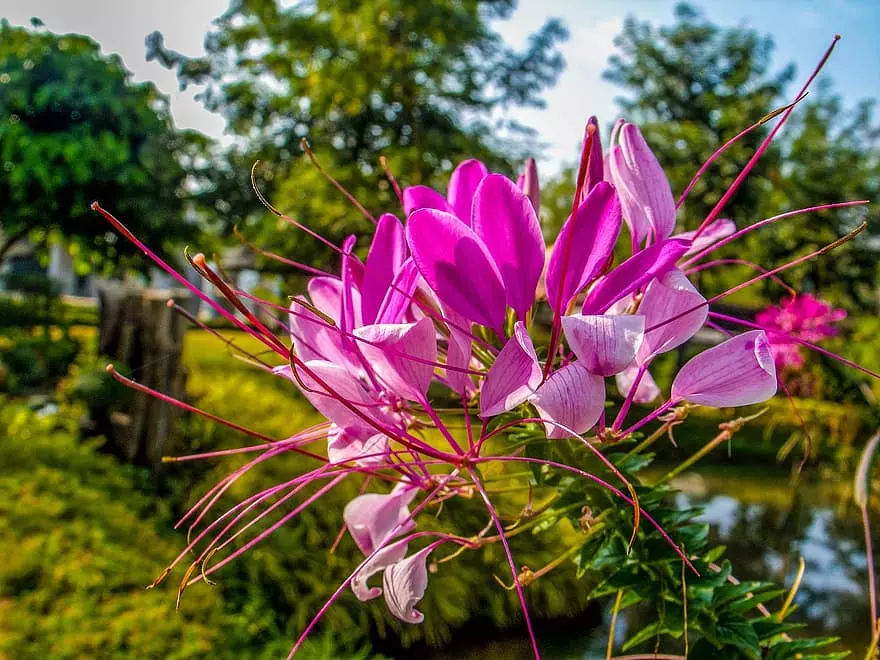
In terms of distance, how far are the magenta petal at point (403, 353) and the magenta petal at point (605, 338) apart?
56mm

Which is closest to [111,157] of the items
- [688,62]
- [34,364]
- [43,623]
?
[34,364]

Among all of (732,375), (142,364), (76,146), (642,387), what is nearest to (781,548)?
(142,364)

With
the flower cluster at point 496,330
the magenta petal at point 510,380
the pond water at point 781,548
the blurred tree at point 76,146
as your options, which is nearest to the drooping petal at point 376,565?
the flower cluster at point 496,330

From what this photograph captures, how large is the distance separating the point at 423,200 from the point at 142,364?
2555 millimetres

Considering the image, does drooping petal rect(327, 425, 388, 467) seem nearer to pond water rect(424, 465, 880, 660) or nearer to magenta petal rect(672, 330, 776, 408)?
magenta petal rect(672, 330, 776, 408)

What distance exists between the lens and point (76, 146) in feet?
12.0

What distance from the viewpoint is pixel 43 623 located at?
140 cm

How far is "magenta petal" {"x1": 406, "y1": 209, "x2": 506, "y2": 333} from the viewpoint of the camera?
0.80 feet

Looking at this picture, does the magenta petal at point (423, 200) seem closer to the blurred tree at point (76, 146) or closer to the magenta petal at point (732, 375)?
the magenta petal at point (732, 375)

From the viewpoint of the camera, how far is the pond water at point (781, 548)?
1.75 metres

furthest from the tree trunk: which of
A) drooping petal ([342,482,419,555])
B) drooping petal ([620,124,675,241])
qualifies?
drooping petal ([620,124,675,241])

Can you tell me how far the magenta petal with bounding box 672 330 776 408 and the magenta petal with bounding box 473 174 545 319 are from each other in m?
0.07

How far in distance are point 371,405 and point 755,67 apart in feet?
30.2


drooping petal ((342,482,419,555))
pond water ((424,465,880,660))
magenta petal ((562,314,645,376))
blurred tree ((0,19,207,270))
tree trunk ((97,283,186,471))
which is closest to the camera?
magenta petal ((562,314,645,376))
